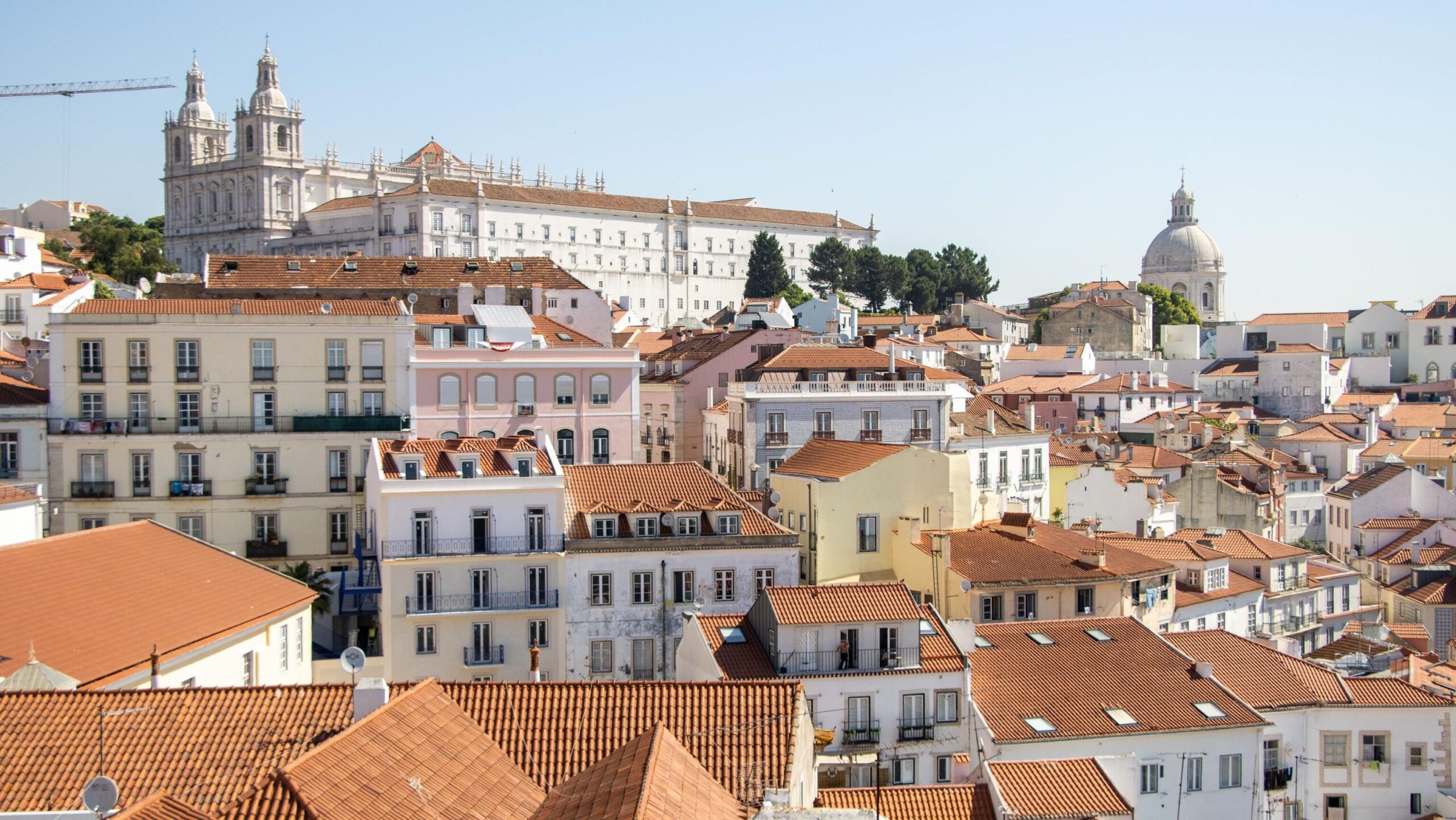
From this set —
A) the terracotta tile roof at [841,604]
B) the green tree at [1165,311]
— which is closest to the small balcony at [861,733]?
the terracotta tile roof at [841,604]

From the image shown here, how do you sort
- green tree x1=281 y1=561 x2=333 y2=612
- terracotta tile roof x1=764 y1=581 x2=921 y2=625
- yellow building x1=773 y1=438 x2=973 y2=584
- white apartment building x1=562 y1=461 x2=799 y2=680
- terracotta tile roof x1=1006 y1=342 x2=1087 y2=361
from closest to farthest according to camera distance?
terracotta tile roof x1=764 y1=581 x2=921 y2=625 < white apartment building x1=562 y1=461 x2=799 y2=680 < green tree x1=281 y1=561 x2=333 y2=612 < yellow building x1=773 y1=438 x2=973 y2=584 < terracotta tile roof x1=1006 y1=342 x2=1087 y2=361

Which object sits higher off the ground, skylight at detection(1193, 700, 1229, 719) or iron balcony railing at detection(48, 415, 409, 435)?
iron balcony railing at detection(48, 415, 409, 435)

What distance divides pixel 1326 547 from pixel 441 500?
→ 152ft

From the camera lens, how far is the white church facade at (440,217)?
131125 mm

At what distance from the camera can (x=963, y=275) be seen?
5664 inches

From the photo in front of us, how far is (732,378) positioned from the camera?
54062 mm

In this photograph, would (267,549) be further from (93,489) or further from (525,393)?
(525,393)

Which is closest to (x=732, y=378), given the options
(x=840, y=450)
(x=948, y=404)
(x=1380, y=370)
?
(x=948, y=404)

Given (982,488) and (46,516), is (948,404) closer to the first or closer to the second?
(982,488)

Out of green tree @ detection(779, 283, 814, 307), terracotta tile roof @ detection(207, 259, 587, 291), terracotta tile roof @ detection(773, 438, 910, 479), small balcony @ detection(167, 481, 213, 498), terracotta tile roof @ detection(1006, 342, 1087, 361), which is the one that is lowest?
small balcony @ detection(167, 481, 213, 498)

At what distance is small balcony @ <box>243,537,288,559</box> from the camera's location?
40219mm

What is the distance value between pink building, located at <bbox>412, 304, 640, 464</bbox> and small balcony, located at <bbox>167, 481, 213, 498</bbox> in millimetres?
6226

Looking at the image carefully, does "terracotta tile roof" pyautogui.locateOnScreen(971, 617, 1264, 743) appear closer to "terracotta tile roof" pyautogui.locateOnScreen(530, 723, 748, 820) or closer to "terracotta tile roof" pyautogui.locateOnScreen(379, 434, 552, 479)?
"terracotta tile roof" pyautogui.locateOnScreen(379, 434, 552, 479)

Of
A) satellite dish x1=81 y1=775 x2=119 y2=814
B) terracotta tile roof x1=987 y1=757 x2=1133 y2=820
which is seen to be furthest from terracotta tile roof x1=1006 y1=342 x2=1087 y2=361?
satellite dish x1=81 y1=775 x2=119 y2=814
